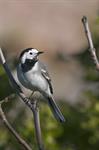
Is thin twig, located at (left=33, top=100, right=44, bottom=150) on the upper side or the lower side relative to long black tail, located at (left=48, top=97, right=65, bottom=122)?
upper

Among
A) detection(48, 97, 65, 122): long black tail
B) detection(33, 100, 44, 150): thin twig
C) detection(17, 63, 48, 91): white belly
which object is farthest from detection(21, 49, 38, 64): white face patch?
detection(33, 100, 44, 150): thin twig

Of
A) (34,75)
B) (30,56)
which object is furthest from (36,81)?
(30,56)

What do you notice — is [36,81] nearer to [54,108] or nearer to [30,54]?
[30,54]

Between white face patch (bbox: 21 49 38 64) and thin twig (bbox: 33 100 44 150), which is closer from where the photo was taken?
thin twig (bbox: 33 100 44 150)

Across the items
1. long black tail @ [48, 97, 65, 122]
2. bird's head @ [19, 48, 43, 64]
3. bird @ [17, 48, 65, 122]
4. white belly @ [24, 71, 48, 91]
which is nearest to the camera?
long black tail @ [48, 97, 65, 122]

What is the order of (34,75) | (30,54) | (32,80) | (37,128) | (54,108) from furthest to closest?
1. (34,75)
2. (32,80)
3. (30,54)
4. (54,108)
5. (37,128)

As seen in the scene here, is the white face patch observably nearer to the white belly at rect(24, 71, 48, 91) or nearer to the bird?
the bird

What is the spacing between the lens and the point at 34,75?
4871 mm

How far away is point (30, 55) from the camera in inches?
177

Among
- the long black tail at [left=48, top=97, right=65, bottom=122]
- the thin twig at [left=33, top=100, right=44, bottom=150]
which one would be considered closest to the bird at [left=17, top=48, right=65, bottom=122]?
the long black tail at [left=48, top=97, right=65, bottom=122]

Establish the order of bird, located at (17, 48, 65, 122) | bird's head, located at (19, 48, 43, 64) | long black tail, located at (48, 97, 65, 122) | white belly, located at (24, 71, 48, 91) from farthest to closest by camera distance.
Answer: white belly, located at (24, 71, 48, 91) → bird, located at (17, 48, 65, 122) → bird's head, located at (19, 48, 43, 64) → long black tail, located at (48, 97, 65, 122)

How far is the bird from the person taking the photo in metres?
4.55

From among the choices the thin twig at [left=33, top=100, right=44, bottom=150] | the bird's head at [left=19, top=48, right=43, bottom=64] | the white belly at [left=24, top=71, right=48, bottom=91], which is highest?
the thin twig at [left=33, top=100, right=44, bottom=150]

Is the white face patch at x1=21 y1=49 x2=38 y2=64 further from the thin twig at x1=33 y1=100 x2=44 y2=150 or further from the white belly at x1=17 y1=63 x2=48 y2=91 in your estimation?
the thin twig at x1=33 y1=100 x2=44 y2=150
